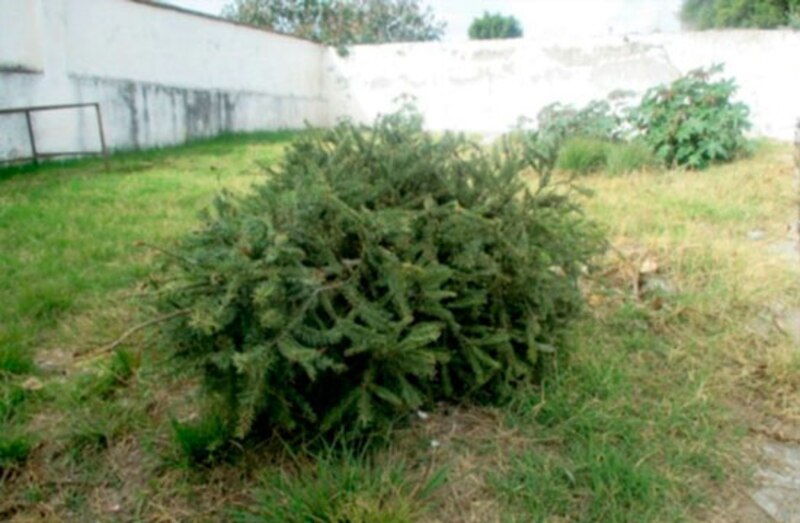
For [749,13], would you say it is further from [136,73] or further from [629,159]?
[136,73]

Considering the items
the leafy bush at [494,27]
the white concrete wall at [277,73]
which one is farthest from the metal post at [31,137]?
the leafy bush at [494,27]

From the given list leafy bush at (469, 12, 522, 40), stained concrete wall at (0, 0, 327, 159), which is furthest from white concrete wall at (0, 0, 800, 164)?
leafy bush at (469, 12, 522, 40)

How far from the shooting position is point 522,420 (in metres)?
1.74

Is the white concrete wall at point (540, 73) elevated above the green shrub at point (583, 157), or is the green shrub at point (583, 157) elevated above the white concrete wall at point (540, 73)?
the white concrete wall at point (540, 73)

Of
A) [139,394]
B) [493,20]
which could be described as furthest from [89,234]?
[493,20]

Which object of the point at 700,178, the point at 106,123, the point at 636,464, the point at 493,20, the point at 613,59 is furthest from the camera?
the point at 493,20

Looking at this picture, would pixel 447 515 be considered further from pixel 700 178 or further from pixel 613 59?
pixel 613 59

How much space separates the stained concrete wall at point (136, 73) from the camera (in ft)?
22.6

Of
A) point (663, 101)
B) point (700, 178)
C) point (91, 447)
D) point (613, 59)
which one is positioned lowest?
point (91, 447)

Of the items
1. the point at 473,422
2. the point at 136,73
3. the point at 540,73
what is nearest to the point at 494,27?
the point at 540,73

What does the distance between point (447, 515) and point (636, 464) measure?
0.49 meters

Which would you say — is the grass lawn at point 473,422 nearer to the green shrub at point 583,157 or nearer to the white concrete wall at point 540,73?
the green shrub at point 583,157

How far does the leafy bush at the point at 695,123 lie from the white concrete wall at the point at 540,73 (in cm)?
429

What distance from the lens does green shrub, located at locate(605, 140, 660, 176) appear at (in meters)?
5.37
